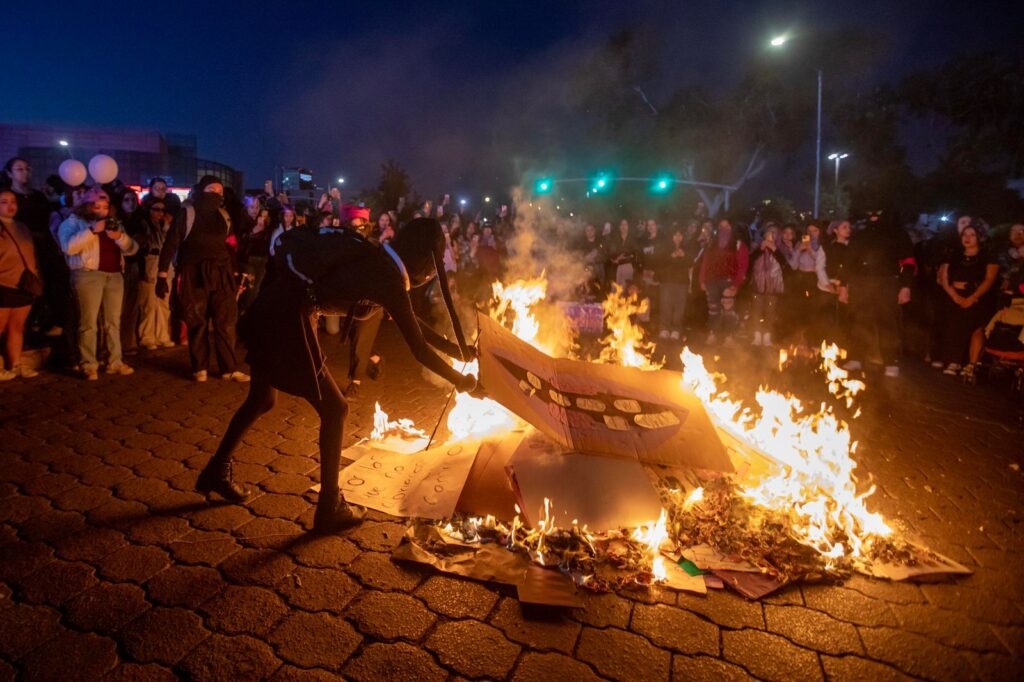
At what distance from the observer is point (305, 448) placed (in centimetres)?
537

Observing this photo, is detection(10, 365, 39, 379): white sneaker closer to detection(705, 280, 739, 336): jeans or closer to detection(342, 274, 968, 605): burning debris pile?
detection(342, 274, 968, 605): burning debris pile

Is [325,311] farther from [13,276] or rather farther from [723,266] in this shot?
[723,266]

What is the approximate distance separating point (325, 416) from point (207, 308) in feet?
14.1

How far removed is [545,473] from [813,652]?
5.72 ft

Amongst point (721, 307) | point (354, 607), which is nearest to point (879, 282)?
point (721, 307)

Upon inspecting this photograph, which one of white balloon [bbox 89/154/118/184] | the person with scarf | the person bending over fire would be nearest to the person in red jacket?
the person bending over fire

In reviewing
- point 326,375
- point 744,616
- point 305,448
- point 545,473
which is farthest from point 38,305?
point 744,616

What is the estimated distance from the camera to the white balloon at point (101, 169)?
993 cm

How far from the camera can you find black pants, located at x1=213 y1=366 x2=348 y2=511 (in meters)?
3.84

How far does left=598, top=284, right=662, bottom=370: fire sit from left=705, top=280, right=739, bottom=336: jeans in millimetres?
1446

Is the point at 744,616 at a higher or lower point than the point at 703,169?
lower

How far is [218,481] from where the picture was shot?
4195mm

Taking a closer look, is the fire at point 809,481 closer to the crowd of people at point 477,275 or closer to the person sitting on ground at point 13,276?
the crowd of people at point 477,275

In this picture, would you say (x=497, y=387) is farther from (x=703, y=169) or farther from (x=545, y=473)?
(x=703, y=169)
